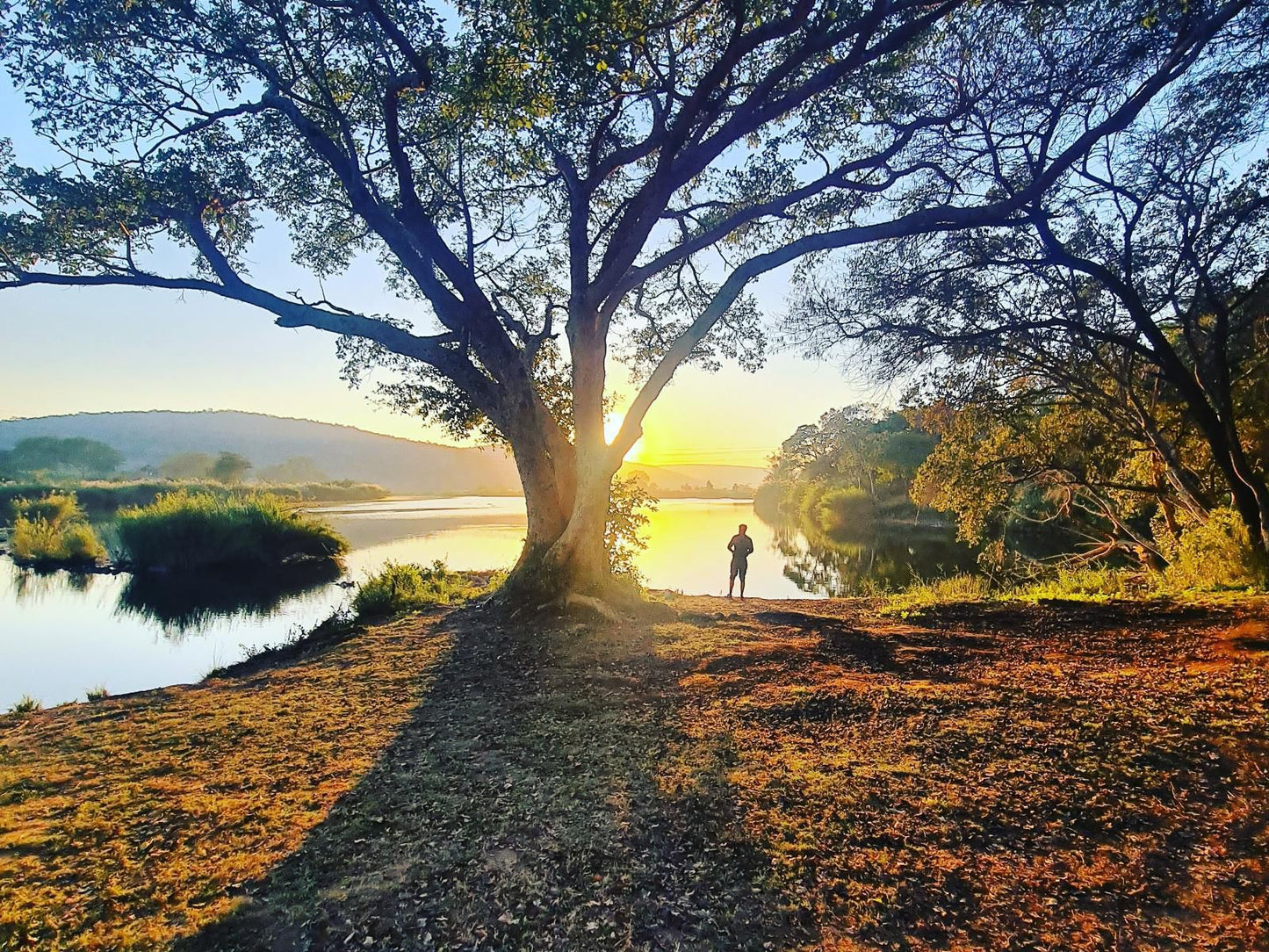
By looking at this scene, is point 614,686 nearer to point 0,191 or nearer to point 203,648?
point 203,648

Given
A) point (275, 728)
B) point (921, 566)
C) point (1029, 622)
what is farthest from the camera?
point (921, 566)

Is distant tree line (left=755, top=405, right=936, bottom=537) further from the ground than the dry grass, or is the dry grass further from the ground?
distant tree line (left=755, top=405, right=936, bottom=537)

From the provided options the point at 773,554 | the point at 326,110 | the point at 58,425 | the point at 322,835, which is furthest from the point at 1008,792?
the point at 58,425

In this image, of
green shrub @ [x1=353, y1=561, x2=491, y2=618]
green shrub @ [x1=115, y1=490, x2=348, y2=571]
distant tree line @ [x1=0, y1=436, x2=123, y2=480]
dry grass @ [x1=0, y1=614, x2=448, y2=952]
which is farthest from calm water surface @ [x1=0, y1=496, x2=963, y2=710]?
distant tree line @ [x1=0, y1=436, x2=123, y2=480]

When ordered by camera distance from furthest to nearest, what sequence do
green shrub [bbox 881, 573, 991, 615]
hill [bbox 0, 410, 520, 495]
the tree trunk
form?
hill [bbox 0, 410, 520, 495] < green shrub [bbox 881, 573, 991, 615] < the tree trunk

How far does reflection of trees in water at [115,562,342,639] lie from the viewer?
12578 millimetres

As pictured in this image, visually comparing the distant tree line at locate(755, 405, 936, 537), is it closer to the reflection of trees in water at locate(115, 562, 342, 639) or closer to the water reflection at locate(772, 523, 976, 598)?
the water reflection at locate(772, 523, 976, 598)

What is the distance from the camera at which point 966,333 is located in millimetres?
10188

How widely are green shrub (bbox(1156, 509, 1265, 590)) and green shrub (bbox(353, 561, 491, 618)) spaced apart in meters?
11.2

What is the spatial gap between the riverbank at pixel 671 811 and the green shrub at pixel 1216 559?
4569mm

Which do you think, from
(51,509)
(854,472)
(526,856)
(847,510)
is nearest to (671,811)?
(526,856)

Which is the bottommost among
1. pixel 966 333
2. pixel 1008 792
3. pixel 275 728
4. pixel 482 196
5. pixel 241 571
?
pixel 241 571

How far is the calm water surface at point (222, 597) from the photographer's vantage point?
8.84 m

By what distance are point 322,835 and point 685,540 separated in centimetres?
2845
